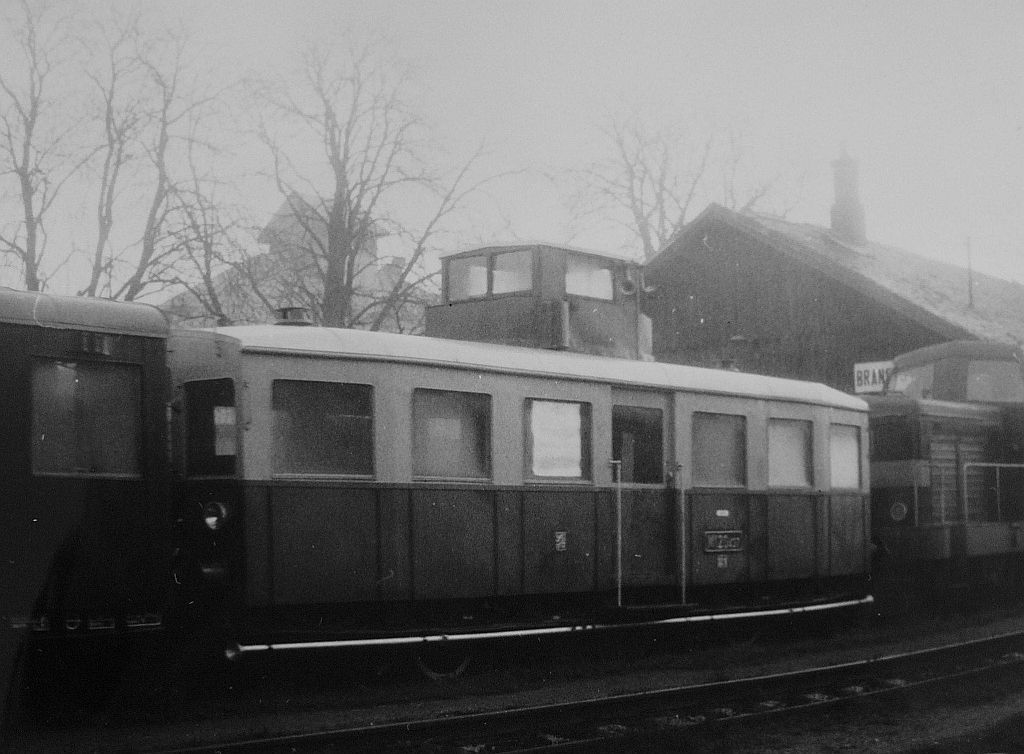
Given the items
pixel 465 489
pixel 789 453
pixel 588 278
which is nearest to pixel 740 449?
pixel 789 453

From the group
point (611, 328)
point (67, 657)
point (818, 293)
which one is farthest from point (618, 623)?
point (818, 293)

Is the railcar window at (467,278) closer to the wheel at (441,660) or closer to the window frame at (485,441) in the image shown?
the window frame at (485,441)

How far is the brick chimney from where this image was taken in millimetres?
30953

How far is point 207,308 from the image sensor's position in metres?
21.3

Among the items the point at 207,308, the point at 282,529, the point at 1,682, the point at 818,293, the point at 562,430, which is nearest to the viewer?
the point at 1,682

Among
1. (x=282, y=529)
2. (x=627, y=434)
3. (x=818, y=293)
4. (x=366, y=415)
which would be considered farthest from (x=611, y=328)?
(x=818, y=293)

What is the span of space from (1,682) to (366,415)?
3.14 metres

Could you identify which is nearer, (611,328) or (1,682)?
(1,682)

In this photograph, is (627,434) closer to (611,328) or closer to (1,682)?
(611,328)

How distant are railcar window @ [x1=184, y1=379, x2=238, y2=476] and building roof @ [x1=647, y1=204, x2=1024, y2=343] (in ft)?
57.5

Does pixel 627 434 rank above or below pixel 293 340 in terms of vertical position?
below

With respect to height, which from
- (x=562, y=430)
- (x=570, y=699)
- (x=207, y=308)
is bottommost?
(x=570, y=699)

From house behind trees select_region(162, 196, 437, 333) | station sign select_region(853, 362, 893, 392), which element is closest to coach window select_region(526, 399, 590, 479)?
house behind trees select_region(162, 196, 437, 333)

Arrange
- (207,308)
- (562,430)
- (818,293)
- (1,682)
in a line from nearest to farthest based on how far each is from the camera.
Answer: (1,682) → (562,430) → (207,308) → (818,293)
